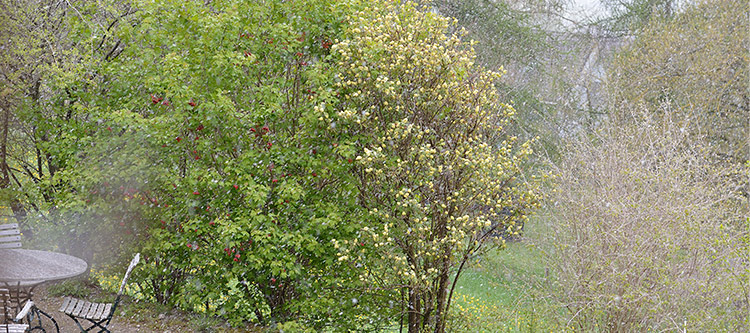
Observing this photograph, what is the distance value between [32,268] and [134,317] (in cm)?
191

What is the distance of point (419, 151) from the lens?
497 cm

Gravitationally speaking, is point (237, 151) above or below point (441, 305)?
above

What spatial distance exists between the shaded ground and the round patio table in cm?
110

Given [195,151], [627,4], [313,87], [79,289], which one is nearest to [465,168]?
[313,87]

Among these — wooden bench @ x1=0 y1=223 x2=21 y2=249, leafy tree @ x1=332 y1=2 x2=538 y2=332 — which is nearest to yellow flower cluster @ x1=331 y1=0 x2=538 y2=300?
leafy tree @ x1=332 y1=2 x2=538 y2=332

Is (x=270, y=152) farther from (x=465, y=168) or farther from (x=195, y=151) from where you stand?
(x=465, y=168)

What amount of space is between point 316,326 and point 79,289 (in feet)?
11.1

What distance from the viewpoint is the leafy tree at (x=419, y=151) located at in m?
5.12

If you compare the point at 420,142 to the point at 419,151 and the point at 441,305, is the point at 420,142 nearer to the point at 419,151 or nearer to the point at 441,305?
the point at 419,151

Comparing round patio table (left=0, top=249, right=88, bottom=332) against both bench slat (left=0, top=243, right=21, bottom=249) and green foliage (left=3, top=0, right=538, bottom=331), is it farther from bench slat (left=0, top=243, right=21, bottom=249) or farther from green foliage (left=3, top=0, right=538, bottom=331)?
green foliage (left=3, top=0, right=538, bottom=331)

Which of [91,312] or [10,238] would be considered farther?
[10,238]

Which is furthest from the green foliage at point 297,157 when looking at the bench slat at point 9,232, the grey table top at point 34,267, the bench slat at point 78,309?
the bench slat at point 78,309

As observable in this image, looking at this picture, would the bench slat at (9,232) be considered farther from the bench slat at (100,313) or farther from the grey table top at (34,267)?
the bench slat at (100,313)

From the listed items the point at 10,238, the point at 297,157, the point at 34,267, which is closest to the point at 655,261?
the point at 297,157
